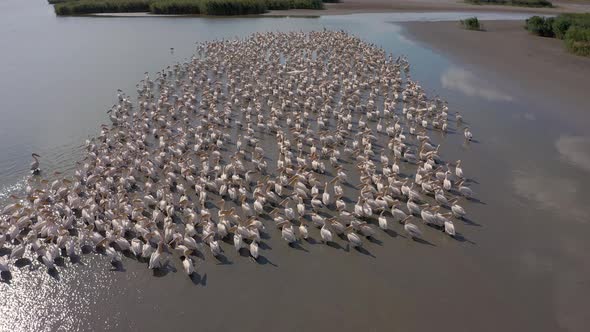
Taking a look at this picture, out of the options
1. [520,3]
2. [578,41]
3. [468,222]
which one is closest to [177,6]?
[578,41]

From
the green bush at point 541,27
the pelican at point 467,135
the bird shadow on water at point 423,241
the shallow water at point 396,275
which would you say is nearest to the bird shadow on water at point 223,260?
the shallow water at point 396,275

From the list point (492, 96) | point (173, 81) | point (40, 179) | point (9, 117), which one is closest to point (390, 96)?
point (492, 96)

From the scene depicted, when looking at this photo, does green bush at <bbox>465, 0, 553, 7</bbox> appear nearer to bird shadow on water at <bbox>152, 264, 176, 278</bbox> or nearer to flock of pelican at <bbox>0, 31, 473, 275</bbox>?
flock of pelican at <bbox>0, 31, 473, 275</bbox>

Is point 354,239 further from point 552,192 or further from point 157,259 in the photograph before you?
point 552,192

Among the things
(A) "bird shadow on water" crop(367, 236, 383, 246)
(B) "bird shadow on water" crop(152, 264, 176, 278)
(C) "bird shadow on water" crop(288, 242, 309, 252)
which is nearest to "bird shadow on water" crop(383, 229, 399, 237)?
(A) "bird shadow on water" crop(367, 236, 383, 246)

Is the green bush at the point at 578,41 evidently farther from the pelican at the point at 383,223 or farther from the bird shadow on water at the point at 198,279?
the bird shadow on water at the point at 198,279
